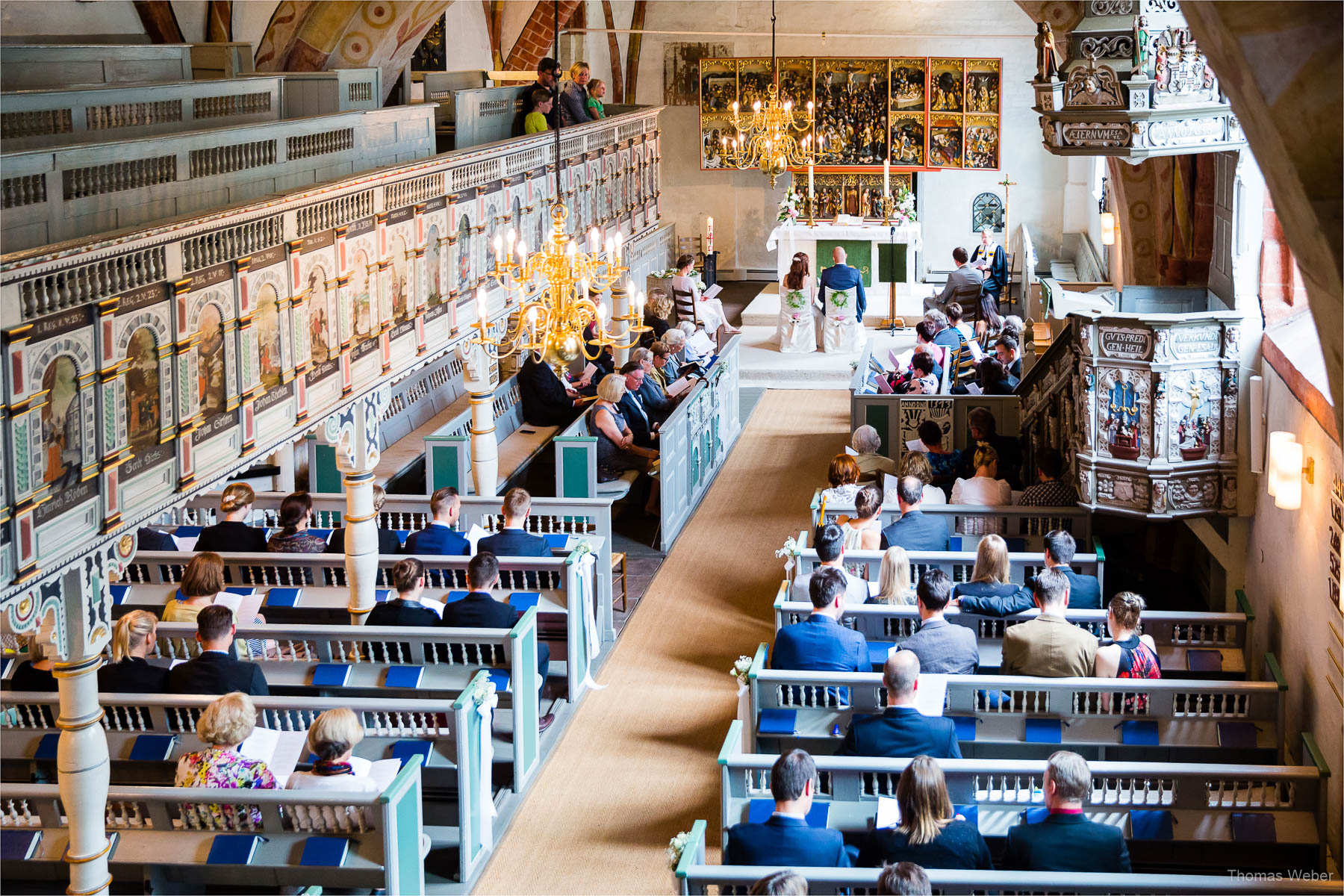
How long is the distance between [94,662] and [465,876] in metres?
2.23

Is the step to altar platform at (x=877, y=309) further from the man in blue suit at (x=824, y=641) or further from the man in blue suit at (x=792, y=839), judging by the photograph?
the man in blue suit at (x=792, y=839)

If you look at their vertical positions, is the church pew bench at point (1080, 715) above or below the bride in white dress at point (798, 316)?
below

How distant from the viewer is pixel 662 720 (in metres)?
9.72

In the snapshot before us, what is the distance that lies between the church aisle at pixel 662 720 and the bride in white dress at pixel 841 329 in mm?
5408

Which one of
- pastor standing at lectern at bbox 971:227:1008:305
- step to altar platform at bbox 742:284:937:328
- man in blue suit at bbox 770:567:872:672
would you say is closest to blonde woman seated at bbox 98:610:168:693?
man in blue suit at bbox 770:567:872:672

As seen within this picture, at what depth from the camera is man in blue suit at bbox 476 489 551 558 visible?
401 inches

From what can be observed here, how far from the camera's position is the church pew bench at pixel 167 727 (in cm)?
748

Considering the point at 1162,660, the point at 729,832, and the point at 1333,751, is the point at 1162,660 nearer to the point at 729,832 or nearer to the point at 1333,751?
the point at 1333,751

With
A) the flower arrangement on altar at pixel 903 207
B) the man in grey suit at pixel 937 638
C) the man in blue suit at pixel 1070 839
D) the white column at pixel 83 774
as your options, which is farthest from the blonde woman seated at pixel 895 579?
the flower arrangement on altar at pixel 903 207

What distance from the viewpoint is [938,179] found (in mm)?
27000

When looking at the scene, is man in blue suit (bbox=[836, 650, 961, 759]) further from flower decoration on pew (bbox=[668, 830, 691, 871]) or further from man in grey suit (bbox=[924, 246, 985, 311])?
man in grey suit (bbox=[924, 246, 985, 311])

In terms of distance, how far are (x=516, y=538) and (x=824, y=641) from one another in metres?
3.02

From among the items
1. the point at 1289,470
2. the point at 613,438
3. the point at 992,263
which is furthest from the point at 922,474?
the point at 992,263

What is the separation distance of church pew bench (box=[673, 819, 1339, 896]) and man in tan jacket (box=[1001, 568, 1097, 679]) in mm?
2160
